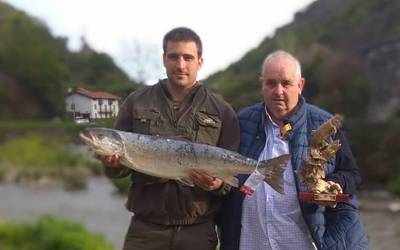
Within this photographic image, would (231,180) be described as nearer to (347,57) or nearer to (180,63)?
(180,63)

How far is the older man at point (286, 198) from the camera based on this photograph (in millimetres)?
3996

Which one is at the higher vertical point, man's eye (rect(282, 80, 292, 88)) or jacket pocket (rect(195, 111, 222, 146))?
man's eye (rect(282, 80, 292, 88))

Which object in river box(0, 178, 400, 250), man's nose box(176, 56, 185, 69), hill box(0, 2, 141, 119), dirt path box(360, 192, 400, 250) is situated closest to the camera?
man's nose box(176, 56, 185, 69)

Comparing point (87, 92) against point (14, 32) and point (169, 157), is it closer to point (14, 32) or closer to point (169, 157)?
point (169, 157)

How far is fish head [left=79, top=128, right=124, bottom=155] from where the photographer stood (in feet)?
11.6

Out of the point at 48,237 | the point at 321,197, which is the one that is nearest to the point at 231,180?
the point at 321,197

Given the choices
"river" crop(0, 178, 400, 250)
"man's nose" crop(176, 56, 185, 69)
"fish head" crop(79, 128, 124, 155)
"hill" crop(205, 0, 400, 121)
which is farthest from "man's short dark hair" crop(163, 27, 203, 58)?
"hill" crop(205, 0, 400, 121)

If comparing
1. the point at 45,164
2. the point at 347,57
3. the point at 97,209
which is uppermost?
the point at 347,57

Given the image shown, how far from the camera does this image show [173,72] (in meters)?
3.87

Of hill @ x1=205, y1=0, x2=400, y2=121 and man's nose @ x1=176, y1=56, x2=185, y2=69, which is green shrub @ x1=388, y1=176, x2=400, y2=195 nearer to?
hill @ x1=205, y1=0, x2=400, y2=121

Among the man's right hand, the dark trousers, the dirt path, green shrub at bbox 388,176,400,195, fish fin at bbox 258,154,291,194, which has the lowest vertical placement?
the dirt path

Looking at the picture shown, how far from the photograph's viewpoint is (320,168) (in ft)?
12.8

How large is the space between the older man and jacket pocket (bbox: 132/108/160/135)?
546 millimetres

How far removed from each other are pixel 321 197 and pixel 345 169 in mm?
368
